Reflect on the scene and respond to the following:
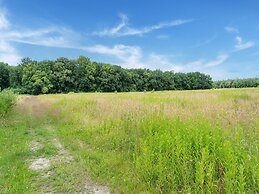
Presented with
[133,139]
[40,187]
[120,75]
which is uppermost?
[120,75]

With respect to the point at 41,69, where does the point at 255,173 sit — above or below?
below

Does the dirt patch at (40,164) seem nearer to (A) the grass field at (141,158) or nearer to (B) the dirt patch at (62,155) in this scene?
(A) the grass field at (141,158)

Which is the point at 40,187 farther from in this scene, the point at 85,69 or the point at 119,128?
the point at 85,69

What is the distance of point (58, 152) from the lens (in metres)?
7.64

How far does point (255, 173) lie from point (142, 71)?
8420 cm

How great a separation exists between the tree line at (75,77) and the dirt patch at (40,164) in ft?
194

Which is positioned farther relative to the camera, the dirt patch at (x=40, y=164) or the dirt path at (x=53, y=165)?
the dirt patch at (x=40, y=164)

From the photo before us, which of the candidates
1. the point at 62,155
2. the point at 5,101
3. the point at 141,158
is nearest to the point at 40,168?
the point at 62,155

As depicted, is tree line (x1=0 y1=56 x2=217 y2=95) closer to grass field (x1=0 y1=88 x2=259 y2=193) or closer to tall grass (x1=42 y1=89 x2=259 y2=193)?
grass field (x1=0 y1=88 x2=259 y2=193)

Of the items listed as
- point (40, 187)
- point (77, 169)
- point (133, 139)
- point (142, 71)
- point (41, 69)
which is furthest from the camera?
point (142, 71)

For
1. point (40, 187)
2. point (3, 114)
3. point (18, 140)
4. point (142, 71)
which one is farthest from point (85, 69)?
point (40, 187)

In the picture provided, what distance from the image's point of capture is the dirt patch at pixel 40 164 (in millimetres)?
6250

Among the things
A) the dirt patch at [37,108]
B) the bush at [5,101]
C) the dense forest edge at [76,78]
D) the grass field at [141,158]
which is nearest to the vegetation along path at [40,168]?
the grass field at [141,158]

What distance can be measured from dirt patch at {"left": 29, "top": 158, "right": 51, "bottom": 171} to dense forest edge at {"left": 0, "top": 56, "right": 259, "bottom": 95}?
5918 centimetres
